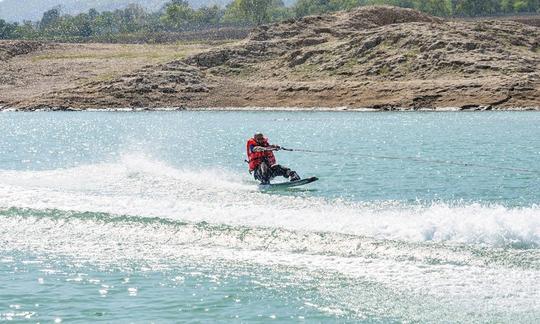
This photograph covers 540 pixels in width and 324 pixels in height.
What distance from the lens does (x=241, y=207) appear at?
19672 millimetres

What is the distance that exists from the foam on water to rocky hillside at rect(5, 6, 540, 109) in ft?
135

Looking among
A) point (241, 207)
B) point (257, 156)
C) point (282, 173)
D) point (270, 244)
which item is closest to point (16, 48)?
point (257, 156)

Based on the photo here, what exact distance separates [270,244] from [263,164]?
9.22 metres

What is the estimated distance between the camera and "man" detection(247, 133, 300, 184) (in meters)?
25.0

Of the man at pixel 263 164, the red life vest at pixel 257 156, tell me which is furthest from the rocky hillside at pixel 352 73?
the man at pixel 263 164

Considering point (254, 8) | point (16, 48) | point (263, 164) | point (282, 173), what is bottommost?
point (282, 173)

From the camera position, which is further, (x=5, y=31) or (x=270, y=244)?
(x=5, y=31)

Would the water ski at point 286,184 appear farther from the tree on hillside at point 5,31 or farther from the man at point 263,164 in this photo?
the tree on hillside at point 5,31

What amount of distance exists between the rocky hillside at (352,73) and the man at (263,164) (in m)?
41.3

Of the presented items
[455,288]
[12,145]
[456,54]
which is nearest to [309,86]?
[456,54]

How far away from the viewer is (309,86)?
7356 cm

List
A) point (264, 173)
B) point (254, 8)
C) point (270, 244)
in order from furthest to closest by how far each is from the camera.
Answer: point (254, 8)
point (264, 173)
point (270, 244)

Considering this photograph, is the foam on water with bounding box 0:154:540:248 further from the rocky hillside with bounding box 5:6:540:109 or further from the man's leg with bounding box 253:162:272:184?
the rocky hillside with bounding box 5:6:540:109

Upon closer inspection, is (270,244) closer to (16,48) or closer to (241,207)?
(241,207)
